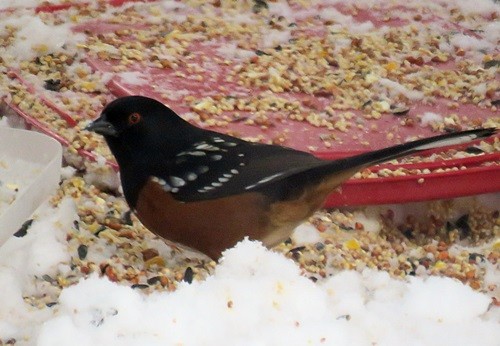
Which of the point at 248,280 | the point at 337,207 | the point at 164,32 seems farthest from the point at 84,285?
the point at 164,32

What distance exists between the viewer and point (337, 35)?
3.94 metres

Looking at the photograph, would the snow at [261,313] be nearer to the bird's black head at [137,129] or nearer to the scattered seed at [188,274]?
the scattered seed at [188,274]

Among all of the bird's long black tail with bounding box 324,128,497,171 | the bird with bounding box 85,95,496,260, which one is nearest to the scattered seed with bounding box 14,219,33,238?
the bird with bounding box 85,95,496,260

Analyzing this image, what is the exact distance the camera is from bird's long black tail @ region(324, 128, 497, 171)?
2.24 m

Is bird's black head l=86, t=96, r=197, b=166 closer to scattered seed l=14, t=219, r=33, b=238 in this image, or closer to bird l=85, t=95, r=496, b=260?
bird l=85, t=95, r=496, b=260

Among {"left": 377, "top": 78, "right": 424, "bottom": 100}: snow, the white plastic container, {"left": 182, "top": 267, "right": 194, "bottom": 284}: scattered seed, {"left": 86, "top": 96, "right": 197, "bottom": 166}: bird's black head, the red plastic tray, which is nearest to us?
the white plastic container

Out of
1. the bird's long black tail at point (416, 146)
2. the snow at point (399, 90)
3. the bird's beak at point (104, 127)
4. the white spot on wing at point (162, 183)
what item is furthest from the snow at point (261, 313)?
the snow at point (399, 90)

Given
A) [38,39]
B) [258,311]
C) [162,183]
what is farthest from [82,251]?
[38,39]

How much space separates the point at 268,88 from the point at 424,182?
74cm

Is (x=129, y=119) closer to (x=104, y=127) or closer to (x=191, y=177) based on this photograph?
(x=104, y=127)

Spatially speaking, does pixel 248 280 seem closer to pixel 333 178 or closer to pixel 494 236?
pixel 333 178

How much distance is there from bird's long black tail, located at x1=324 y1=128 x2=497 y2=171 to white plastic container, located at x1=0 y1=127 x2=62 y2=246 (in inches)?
27.0

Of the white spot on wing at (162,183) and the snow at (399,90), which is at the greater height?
the white spot on wing at (162,183)

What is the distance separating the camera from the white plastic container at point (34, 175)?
214 centimetres
